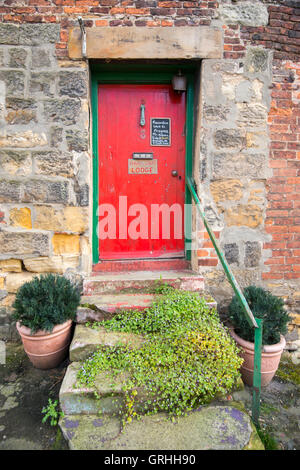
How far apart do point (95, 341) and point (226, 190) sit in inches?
73.9

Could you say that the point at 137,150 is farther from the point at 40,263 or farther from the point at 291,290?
the point at 291,290

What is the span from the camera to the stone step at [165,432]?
1.79m

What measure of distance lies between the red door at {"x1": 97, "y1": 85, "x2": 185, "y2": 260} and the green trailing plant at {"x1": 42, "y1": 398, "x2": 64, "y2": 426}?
1.51 meters

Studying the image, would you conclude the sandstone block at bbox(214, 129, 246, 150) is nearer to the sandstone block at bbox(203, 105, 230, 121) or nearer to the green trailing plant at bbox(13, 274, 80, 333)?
the sandstone block at bbox(203, 105, 230, 121)

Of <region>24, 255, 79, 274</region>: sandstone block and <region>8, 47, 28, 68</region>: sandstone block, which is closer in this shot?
<region>8, 47, 28, 68</region>: sandstone block

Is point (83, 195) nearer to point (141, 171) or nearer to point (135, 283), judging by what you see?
point (141, 171)

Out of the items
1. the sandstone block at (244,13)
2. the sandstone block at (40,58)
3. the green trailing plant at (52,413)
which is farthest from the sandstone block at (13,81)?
the green trailing plant at (52,413)

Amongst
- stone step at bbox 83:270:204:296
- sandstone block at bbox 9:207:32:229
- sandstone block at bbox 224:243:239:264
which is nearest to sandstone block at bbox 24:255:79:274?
stone step at bbox 83:270:204:296

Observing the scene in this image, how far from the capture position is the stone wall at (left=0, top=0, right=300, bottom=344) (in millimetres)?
2781

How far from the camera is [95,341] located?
239cm

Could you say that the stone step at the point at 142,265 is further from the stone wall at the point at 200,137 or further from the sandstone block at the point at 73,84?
the sandstone block at the point at 73,84

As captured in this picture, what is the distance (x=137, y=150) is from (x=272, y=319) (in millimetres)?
2115
